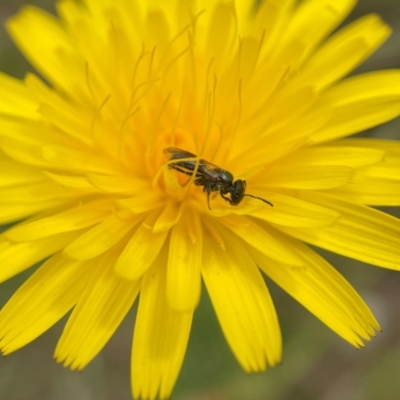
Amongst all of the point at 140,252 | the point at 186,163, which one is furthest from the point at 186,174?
the point at 140,252

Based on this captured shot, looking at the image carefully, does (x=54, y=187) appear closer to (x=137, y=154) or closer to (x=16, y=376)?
(x=137, y=154)

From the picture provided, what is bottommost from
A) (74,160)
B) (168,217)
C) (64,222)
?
(168,217)

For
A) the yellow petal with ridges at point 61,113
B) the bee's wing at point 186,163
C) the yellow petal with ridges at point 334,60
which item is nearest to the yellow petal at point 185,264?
the bee's wing at point 186,163

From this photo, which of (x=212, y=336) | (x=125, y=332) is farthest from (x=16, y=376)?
(x=212, y=336)

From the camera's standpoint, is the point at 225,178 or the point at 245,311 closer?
the point at 245,311

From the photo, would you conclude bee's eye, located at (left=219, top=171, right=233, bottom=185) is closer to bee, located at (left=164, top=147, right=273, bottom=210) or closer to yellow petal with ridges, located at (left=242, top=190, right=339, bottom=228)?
bee, located at (left=164, top=147, right=273, bottom=210)

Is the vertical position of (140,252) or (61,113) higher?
(61,113)

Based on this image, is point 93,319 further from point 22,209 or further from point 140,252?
point 22,209
